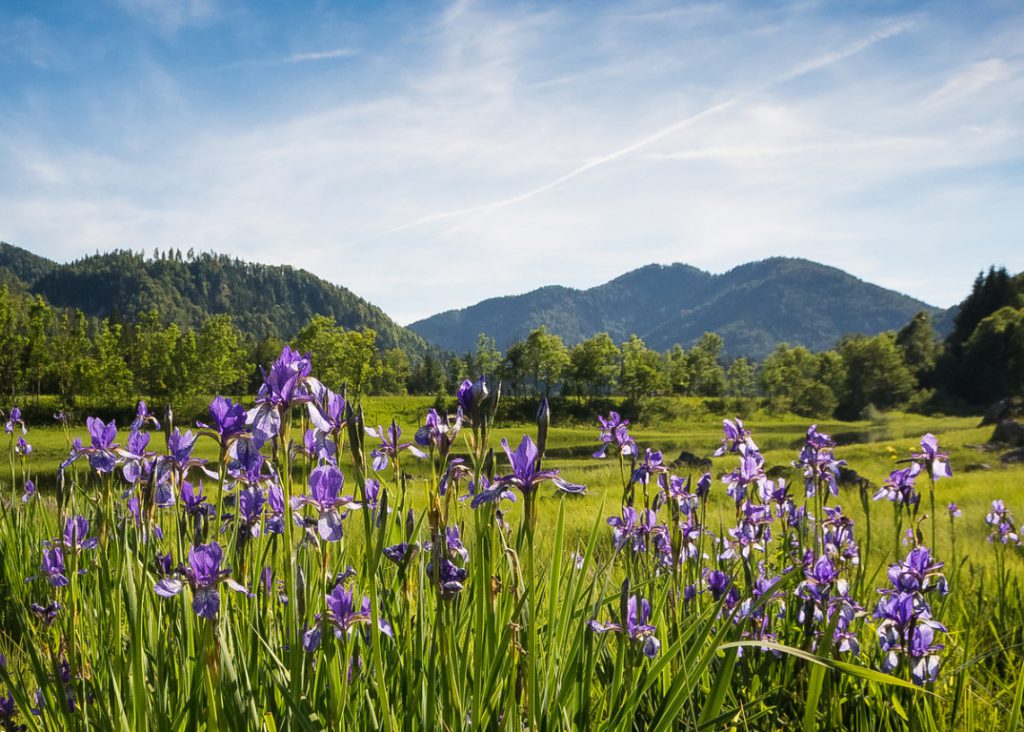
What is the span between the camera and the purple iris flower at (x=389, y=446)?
2110 millimetres

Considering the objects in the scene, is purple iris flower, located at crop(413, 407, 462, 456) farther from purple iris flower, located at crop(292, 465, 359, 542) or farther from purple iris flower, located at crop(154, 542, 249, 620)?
purple iris flower, located at crop(154, 542, 249, 620)

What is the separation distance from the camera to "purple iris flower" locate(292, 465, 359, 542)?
1684 millimetres

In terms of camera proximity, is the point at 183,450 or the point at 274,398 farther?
the point at 183,450

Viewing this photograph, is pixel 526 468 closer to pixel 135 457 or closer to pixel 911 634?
pixel 135 457

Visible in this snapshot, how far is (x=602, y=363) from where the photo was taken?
85.3 meters

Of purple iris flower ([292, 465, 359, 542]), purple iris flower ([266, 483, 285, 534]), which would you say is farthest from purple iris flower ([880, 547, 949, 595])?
purple iris flower ([266, 483, 285, 534])

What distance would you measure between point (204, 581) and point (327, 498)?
375 mm

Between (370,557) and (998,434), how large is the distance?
1656 inches

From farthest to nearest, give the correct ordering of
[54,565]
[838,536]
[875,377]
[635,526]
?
[875,377], [838,536], [54,565], [635,526]

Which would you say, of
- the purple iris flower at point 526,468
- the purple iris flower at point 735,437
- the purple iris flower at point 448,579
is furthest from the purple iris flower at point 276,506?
the purple iris flower at point 735,437

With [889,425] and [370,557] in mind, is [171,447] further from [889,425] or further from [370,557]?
[889,425]

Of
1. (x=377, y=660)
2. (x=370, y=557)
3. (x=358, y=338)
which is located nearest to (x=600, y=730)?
(x=377, y=660)

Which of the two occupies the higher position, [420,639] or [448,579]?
[448,579]

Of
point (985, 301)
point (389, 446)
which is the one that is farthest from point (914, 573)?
point (985, 301)
